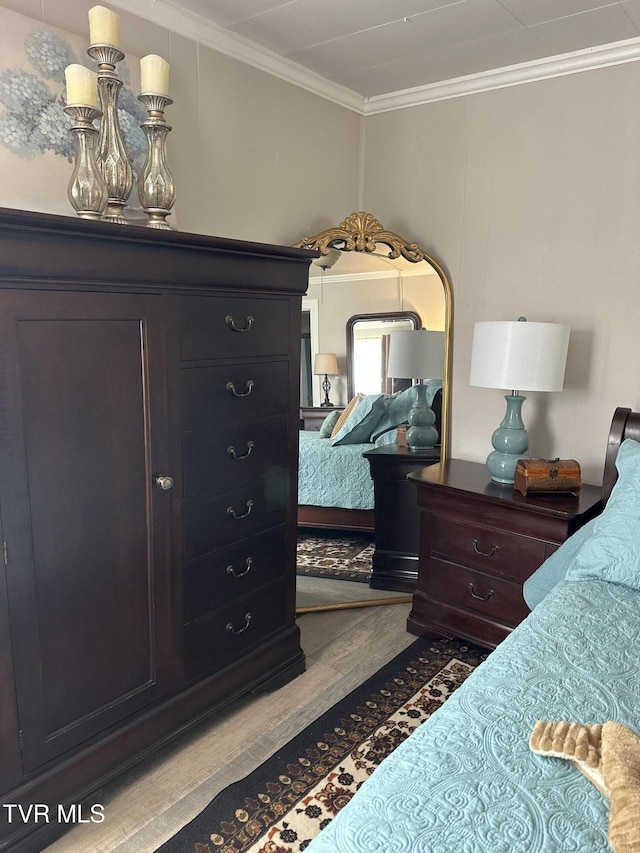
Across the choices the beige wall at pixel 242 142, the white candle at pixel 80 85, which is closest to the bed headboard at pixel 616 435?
the beige wall at pixel 242 142

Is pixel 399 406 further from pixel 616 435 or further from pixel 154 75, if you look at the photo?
pixel 154 75

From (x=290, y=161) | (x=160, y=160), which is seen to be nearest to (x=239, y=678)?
(x=160, y=160)

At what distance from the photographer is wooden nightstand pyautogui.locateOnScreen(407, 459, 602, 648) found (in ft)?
7.18

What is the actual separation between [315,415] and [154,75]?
1391 mm

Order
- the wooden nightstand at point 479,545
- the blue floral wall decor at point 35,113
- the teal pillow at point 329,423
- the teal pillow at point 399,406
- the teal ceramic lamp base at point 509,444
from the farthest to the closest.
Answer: the teal pillow at point 399,406 → the teal pillow at point 329,423 → the teal ceramic lamp base at point 509,444 → the wooden nightstand at point 479,545 → the blue floral wall decor at point 35,113

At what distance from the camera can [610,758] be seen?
0.91 metres

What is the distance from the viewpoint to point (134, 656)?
5.70ft

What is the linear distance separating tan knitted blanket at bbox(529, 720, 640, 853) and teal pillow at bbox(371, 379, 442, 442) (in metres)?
1.86

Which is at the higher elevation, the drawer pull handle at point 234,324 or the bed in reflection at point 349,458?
the drawer pull handle at point 234,324

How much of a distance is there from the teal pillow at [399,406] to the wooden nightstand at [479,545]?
0.32 metres

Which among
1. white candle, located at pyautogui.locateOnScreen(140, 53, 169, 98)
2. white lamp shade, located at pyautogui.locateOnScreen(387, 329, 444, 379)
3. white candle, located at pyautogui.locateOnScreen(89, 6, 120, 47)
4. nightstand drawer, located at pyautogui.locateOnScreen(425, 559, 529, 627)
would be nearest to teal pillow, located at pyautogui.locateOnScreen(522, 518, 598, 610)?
nightstand drawer, located at pyautogui.locateOnScreen(425, 559, 529, 627)

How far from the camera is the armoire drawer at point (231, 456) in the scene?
1814mm

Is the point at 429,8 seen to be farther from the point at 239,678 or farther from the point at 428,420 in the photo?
A: the point at 239,678

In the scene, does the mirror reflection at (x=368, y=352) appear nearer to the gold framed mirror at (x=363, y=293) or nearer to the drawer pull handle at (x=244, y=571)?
the gold framed mirror at (x=363, y=293)
